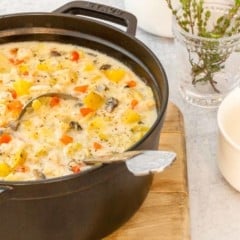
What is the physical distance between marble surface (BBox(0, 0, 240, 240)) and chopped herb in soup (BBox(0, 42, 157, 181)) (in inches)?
5.9

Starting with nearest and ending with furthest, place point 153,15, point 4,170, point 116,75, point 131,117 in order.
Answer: point 4,170 → point 131,117 → point 116,75 → point 153,15

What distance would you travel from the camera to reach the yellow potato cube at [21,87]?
1.27 m

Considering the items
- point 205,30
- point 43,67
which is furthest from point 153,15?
point 43,67

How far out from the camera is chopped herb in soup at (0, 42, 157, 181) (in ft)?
3.67

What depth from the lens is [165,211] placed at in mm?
1159

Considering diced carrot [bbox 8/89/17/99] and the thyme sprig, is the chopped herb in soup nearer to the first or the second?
diced carrot [bbox 8/89/17/99]

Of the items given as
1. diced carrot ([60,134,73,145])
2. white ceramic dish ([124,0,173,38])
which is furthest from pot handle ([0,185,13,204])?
white ceramic dish ([124,0,173,38])

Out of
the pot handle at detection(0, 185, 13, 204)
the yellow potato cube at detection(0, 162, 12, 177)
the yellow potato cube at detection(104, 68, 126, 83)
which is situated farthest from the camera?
the yellow potato cube at detection(104, 68, 126, 83)

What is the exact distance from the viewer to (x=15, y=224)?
1021 mm

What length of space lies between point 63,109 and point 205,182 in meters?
0.28

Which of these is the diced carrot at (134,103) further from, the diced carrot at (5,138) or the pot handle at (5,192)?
the pot handle at (5,192)

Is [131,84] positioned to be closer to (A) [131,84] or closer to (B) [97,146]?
(A) [131,84]

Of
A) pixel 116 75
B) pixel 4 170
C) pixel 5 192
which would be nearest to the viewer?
pixel 5 192

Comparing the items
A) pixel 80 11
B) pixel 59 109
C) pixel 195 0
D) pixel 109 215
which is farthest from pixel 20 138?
pixel 195 0
